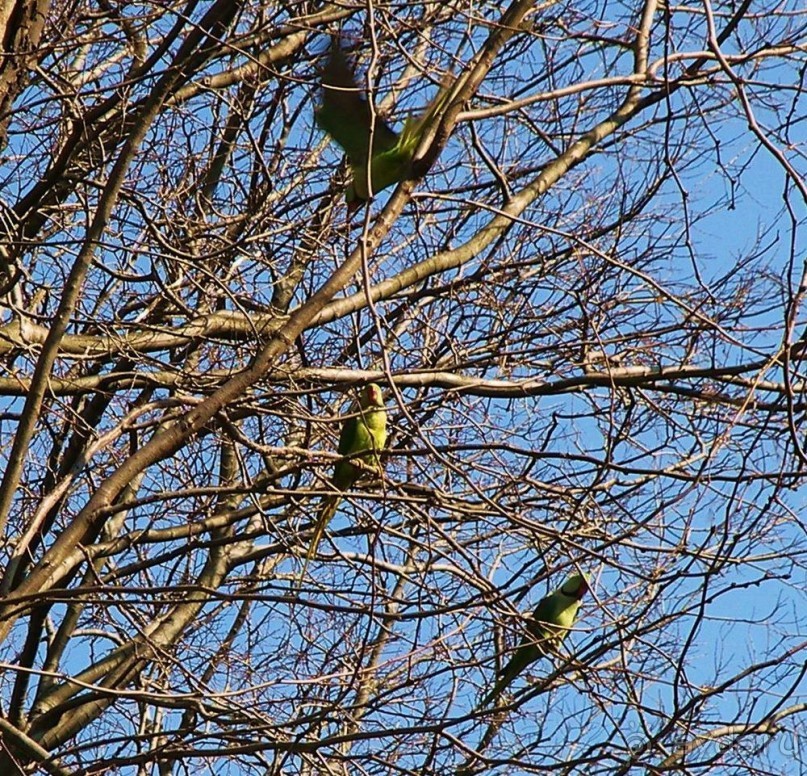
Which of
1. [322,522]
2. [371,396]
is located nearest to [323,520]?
[322,522]

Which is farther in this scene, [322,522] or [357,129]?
[322,522]

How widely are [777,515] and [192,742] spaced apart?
2319mm

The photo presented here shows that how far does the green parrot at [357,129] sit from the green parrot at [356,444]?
0.85 meters

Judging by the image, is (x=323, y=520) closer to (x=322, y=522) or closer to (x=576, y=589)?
(x=322, y=522)

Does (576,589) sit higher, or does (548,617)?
(576,589)

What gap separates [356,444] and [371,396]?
202 mm

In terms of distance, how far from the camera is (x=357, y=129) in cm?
466

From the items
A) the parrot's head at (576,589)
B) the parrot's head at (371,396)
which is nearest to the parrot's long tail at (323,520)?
the parrot's head at (371,396)

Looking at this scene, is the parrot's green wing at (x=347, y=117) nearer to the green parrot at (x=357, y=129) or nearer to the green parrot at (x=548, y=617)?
the green parrot at (x=357, y=129)

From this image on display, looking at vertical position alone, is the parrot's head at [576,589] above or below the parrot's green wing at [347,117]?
below

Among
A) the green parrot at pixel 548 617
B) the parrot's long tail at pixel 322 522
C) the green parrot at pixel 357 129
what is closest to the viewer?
the green parrot at pixel 357 129

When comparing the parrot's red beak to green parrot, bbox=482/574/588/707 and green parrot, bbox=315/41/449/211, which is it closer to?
green parrot, bbox=315/41/449/211

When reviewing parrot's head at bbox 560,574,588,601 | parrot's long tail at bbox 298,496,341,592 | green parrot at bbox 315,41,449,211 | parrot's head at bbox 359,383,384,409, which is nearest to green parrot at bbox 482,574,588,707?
parrot's head at bbox 560,574,588,601

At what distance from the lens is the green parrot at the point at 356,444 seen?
15.9ft
